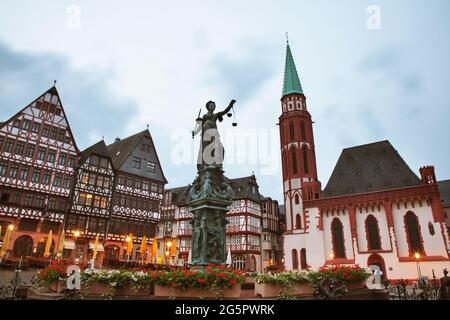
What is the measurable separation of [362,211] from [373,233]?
2.66 metres

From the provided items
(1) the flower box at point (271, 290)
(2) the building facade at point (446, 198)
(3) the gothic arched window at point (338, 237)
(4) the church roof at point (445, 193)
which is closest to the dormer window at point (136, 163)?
(3) the gothic arched window at point (338, 237)

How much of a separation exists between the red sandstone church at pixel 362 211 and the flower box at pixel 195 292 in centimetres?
2557

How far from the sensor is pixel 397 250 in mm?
32062

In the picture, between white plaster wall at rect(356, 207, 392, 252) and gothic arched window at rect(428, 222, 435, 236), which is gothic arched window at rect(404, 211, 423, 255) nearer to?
gothic arched window at rect(428, 222, 435, 236)

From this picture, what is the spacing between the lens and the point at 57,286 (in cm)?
997

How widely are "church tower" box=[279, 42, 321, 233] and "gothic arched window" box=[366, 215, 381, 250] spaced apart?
23.3 feet

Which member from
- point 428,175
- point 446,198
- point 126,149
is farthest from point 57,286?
point 446,198

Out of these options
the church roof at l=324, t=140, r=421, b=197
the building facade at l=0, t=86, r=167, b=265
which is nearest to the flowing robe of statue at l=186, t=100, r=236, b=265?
the building facade at l=0, t=86, r=167, b=265

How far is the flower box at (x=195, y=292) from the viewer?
8.41 m

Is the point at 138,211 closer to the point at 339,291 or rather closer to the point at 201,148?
the point at 201,148
